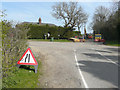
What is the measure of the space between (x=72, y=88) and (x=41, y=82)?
4.78 feet

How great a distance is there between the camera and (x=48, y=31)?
42219 mm

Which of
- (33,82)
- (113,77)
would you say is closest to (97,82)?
(113,77)

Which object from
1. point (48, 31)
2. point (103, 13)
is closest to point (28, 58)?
point (103, 13)

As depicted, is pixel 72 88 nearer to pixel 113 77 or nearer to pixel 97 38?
pixel 113 77

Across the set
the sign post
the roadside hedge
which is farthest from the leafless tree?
the roadside hedge

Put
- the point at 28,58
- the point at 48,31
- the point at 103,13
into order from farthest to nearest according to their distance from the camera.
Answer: the point at 48,31 → the point at 103,13 → the point at 28,58

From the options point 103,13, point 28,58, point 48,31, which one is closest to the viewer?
point 28,58

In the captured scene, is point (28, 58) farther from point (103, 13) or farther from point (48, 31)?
point (48, 31)

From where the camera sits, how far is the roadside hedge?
135 feet

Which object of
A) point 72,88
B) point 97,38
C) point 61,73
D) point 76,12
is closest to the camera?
point 72,88

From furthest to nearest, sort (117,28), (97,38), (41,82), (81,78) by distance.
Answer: (97,38), (117,28), (81,78), (41,82)

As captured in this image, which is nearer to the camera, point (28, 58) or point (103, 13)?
point (28, 58)

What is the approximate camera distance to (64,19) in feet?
171

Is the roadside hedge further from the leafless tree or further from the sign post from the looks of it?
the sign post
